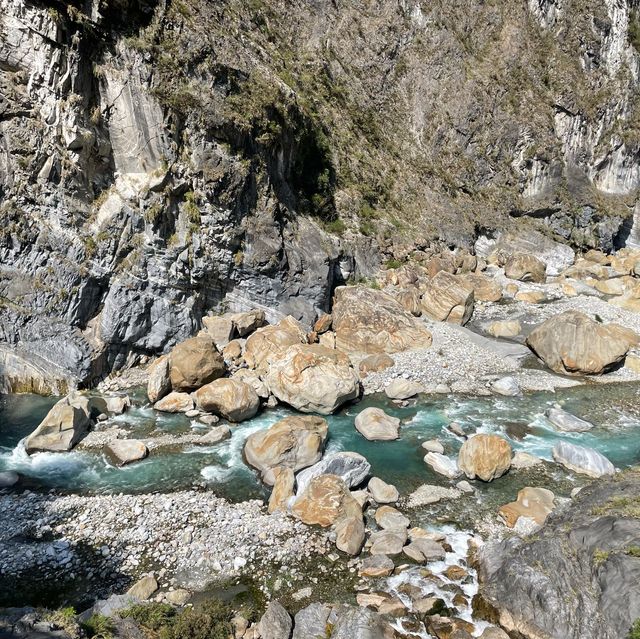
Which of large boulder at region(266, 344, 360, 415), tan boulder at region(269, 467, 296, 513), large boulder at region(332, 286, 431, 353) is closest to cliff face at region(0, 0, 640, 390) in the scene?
large boulder at region(332, 286, 431, 353)

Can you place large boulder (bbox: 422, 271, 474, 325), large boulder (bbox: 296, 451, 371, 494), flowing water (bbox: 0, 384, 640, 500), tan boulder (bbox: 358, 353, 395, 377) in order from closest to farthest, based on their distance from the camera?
large boulder (bbox: 296, 451, 371, 494), flowing water (bbox: 0, 384, 640, 500), tan boulder (bbox: 358, 353, 395, 377), large boulder (bbox: 422, 271, 474, 325)

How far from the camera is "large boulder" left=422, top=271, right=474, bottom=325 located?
26797mm

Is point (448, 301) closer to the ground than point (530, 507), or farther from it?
farther from it

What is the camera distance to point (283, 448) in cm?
1455

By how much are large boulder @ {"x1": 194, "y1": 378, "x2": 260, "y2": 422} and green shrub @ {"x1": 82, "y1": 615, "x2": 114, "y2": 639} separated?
9.37 meters

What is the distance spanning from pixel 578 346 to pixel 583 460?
865cm

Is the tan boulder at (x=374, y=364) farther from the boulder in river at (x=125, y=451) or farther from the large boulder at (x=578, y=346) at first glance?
the boulder in river at (x=125, y=451)

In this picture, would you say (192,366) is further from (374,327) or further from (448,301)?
(448,301)

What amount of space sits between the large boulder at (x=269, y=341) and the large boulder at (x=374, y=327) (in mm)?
2418

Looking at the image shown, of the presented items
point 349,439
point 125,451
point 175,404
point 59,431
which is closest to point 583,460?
point 349,439

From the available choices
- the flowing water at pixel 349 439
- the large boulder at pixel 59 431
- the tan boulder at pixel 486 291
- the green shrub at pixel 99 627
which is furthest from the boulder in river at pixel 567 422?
Result: the large boulder at pixel 59 431

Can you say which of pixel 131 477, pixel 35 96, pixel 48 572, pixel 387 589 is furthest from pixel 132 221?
pixel 387 589

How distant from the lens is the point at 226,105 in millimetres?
23172

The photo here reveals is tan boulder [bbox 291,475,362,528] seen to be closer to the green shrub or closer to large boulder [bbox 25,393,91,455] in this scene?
the green shrub
